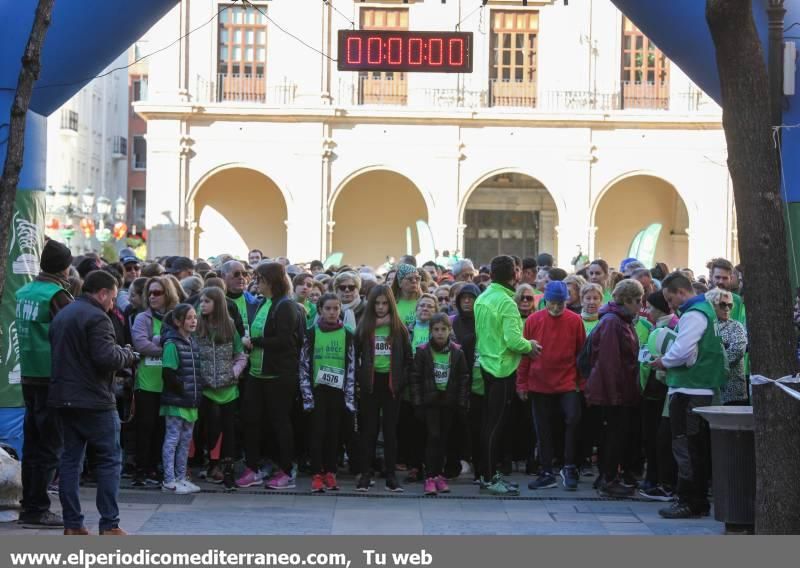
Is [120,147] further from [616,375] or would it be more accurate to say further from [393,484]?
[616,375]

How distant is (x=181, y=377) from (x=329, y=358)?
1275 mm

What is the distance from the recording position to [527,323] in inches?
471

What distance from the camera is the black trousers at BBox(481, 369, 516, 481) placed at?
11492 millimetres

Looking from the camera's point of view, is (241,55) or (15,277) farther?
(241,55)

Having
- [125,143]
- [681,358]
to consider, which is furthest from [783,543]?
[125,143]

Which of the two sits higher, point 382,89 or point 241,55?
point 241,55

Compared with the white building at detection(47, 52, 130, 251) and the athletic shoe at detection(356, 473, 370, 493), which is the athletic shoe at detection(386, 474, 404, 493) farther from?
the white building at detection(47, 52, 130, 251)

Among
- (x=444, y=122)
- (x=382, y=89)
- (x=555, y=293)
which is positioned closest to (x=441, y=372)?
(x=555, y=293)

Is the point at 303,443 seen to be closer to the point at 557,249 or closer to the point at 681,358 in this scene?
the point at 681,358

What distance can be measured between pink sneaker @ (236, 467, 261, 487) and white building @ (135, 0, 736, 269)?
26.4 m

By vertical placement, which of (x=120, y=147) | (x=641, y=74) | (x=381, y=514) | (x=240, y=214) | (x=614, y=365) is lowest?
(x=381, y=514)

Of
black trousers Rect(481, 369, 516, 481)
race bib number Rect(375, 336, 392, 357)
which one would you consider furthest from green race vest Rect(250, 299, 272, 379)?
black trousers Rect(481, 369, 516, 481)

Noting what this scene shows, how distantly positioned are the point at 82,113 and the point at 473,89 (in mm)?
26058

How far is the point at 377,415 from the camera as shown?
454 inches
